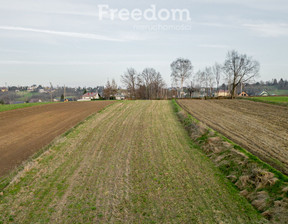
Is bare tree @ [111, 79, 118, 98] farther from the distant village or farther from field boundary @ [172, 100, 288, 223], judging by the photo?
field boundary @ [172, 100, 288, 223]

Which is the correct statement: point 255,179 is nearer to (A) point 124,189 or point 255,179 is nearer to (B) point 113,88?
(A) point 124,189

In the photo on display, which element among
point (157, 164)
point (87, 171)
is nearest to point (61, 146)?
point (87, 171)

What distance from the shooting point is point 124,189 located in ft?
22.9

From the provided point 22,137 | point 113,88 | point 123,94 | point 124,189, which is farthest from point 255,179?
point 123,94

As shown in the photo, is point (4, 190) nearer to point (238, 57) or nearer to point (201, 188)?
point (201, 188)

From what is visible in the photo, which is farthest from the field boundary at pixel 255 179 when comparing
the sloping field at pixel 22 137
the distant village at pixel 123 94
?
the distant village at pixel 123 94

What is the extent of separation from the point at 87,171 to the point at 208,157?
5623mm

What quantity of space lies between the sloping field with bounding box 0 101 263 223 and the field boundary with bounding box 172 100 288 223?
12.9 inches

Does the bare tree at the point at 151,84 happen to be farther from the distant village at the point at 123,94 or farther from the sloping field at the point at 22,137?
the sloping field at the point at 22,137

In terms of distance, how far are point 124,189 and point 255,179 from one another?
14.4 feet

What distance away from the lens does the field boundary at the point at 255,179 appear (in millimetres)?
5445

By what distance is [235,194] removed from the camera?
649 cm

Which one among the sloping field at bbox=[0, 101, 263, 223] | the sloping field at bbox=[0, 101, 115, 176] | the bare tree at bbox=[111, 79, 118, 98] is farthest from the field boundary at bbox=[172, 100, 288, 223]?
the bare tree at bbox=[111, 79, 118, 98]

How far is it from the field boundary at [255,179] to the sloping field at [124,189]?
0.33 m
